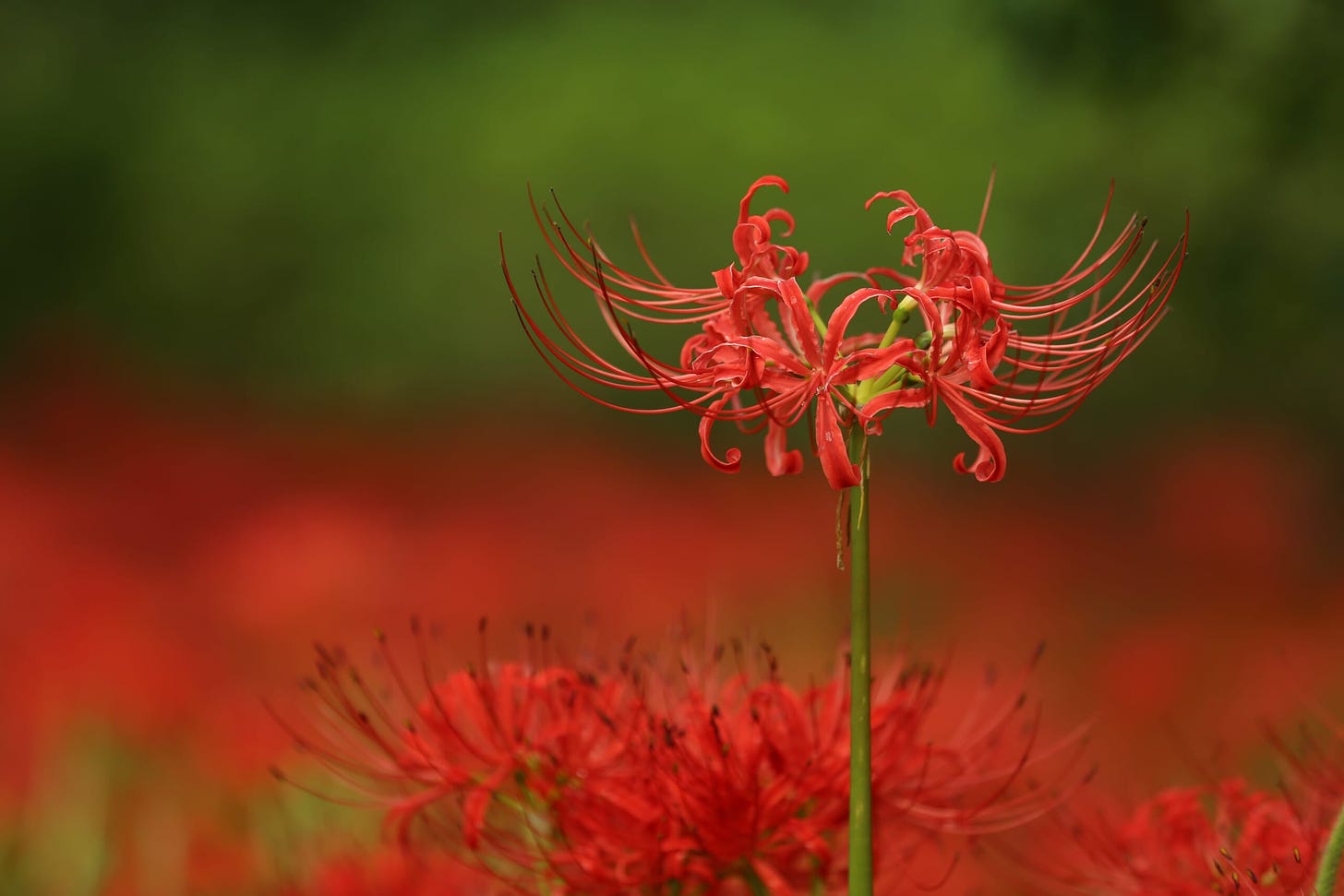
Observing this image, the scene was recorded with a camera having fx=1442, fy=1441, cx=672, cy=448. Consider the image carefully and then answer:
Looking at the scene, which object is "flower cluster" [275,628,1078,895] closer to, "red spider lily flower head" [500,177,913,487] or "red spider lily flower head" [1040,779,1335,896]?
"red spider lily flower head" [1040,779,1335,896]

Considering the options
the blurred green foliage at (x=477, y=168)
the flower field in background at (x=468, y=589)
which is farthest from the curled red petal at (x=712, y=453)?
the blurred green foliage at (x=477, y=168)

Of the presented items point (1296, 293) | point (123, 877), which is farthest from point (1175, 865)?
point (123, 877)

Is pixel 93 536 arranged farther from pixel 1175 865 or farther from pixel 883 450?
pixel 1175 865

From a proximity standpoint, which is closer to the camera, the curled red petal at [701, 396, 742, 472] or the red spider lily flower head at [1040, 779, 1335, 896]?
the curled red petal at [701, 396, 742, 472]

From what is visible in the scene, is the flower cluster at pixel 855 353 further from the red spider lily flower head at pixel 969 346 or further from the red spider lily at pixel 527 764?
the red spider lily at pixel 527 764

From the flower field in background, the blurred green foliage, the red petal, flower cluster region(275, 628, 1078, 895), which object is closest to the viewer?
the red petal

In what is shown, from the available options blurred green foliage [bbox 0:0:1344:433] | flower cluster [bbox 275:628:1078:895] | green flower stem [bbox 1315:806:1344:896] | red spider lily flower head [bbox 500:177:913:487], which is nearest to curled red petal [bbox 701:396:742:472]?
red spider lily flower head [bbox 500:177:913:487]
